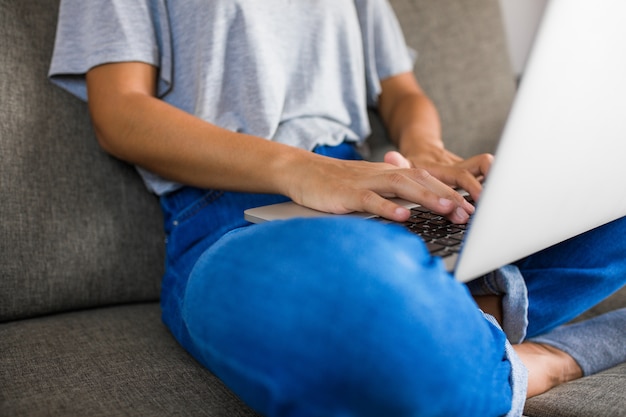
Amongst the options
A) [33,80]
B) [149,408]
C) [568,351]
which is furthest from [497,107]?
[149,408]

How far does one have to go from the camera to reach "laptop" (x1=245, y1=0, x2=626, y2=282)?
474 mm

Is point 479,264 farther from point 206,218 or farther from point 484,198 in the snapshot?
point 206,218

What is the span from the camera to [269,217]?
73 centimetres

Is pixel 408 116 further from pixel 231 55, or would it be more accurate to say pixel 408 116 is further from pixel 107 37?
pixel 107 37

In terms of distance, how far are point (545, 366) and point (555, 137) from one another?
1.39ft

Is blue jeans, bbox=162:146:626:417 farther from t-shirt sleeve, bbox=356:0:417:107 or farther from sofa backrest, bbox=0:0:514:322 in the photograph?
t-shirt sleeve, bbox=356:0:417:107

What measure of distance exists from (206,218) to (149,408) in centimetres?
34

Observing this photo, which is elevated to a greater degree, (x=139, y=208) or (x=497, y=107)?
(x=497, y=107)

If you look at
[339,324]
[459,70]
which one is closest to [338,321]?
[339,324]

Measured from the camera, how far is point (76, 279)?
3.36ft

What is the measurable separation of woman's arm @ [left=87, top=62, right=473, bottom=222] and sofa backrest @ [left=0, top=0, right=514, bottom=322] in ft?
0.29

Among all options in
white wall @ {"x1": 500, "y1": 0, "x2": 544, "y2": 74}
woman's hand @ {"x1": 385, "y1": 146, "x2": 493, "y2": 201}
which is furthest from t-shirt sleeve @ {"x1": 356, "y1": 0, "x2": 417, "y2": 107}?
white wall @ {"x1": 500, "y1": 0, "x2": 544, "y2": 74}

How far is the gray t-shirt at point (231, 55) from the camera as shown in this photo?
971mm

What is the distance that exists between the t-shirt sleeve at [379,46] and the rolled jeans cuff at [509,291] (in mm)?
627
